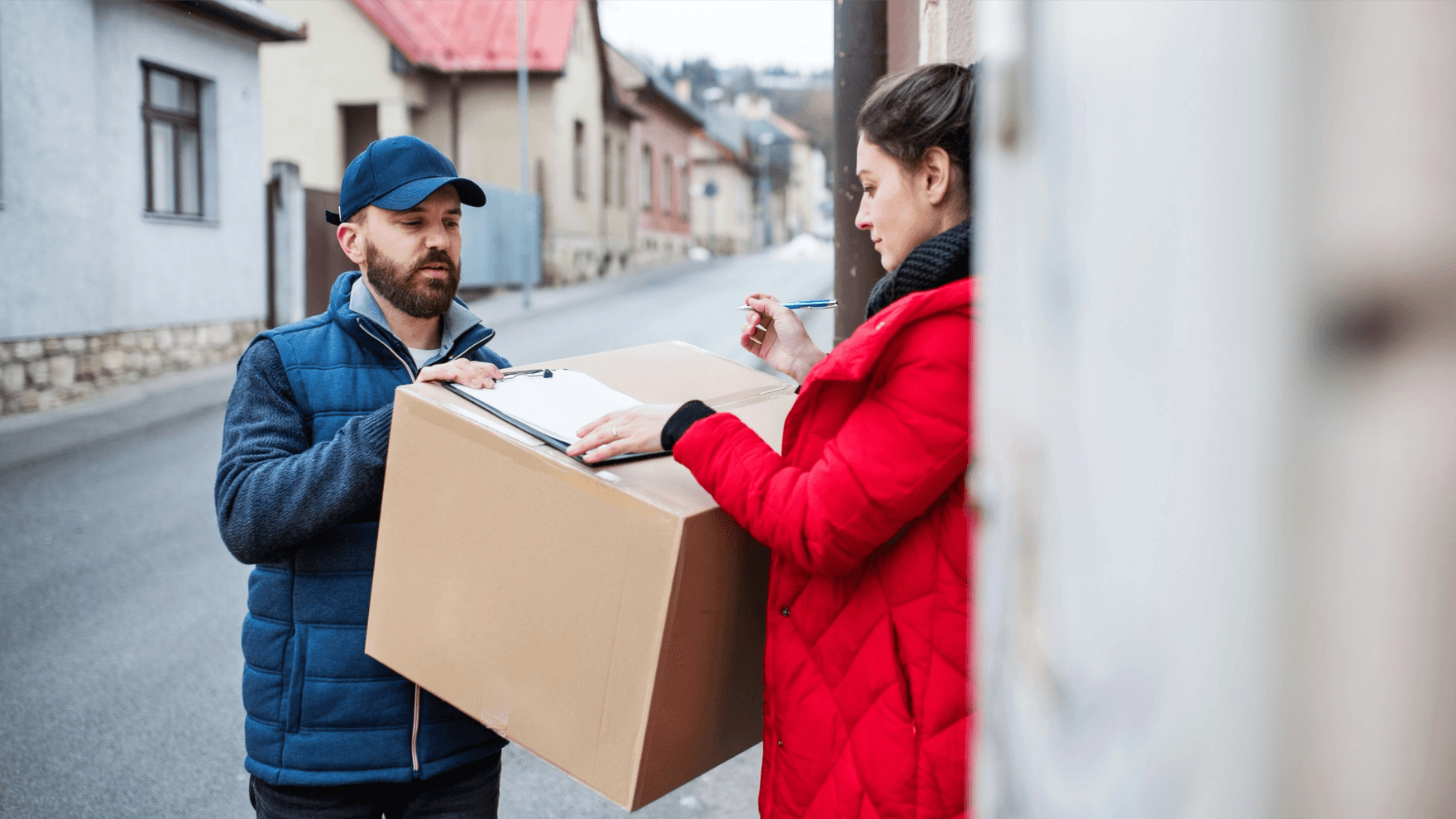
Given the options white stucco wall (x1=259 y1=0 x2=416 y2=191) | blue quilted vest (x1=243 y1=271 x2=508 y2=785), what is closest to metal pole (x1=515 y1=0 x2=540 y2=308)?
white stucco wall (x1=259 y1=0 x2=416 y2=191)

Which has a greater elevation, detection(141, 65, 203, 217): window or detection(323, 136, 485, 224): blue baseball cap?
detection(141, 65, 203, 217): window

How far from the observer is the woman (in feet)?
3.98

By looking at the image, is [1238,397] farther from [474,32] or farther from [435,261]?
[474,32]

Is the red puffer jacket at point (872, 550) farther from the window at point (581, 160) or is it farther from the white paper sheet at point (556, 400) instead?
the window at point (581, 160)

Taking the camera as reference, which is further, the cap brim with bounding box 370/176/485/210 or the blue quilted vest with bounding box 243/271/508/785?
the cap brim with bounding box 370/176/485/210

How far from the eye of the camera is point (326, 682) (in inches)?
69.7

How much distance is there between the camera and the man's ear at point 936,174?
1386 mm

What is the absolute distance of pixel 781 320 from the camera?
1825mm

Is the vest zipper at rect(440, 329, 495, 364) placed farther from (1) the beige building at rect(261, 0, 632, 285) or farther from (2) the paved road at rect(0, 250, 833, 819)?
(1) the beige building at rect(261, 0, 632, 285)

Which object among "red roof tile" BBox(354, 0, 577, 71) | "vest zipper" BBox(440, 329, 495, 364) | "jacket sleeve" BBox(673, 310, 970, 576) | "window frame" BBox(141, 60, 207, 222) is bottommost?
"jacket sleeve" BBox(673, 310, 970, 576)

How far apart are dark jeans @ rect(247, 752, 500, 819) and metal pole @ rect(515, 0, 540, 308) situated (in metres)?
16.8

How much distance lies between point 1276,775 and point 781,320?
4.88 feet

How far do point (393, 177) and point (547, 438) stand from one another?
77cm

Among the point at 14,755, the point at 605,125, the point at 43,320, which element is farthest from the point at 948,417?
the point at 605,125
